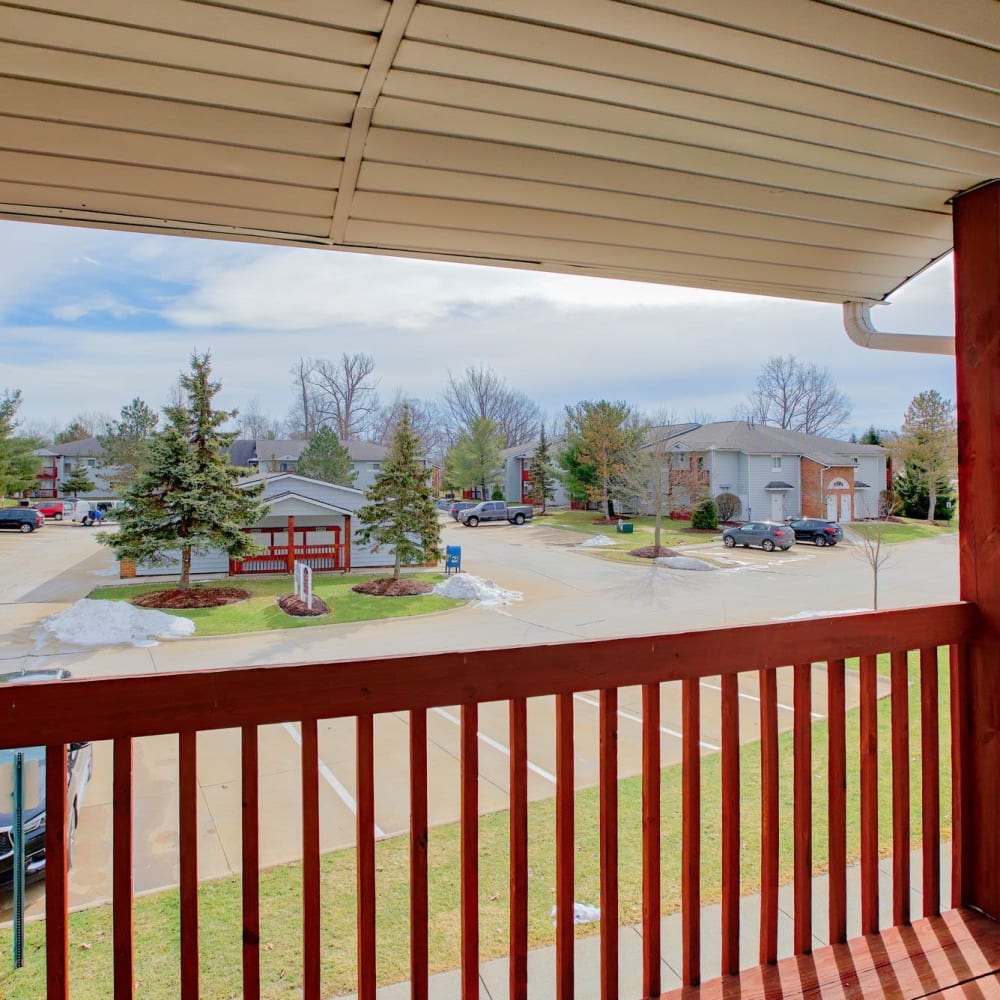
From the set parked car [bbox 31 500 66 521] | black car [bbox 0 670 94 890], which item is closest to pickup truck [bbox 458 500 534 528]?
parked car [bbox 31 500 66 521]

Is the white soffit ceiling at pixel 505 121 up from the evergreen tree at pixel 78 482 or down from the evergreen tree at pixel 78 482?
up

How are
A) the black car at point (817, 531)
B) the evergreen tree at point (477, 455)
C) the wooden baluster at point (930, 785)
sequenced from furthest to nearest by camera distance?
the evergreen tree at point (477, 455)
the black car at point (817, 531)
the wooden baluster at point (930, 785)

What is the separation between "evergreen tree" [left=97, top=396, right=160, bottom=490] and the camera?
122 inches

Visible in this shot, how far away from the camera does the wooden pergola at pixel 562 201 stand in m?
0.75

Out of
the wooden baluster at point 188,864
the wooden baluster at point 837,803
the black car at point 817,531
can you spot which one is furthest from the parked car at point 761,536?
the wooden baluster at point 188,864

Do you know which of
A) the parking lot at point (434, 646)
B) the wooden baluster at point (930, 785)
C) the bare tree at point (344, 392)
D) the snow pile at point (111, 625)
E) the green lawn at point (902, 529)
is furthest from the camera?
the bare tree at point (344, 392)

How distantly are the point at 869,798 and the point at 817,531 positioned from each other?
2.88 m

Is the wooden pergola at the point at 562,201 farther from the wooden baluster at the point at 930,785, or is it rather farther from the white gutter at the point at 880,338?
the white gutter at the point at 880,338

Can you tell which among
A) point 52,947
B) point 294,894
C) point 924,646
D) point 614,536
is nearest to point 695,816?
point 924,646

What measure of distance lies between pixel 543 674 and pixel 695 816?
359 mm

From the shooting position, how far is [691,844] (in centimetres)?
101

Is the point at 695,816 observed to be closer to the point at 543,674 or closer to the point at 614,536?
the point at 543,674

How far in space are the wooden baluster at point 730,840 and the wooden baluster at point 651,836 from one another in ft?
0.42

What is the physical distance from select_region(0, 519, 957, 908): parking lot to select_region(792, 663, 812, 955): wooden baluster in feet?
2.59
